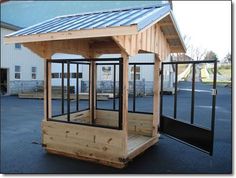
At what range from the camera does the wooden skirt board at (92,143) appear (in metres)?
4.84

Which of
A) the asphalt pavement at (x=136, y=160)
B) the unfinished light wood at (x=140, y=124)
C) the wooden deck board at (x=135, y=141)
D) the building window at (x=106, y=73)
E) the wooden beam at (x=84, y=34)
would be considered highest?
the wooden beam at (x=84, y=34)

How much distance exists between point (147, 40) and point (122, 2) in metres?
19.4

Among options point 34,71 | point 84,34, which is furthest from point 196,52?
point 84,34

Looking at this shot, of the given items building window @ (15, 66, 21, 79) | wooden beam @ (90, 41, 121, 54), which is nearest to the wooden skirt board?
wooden beam @ (90, 41, 121, 54)

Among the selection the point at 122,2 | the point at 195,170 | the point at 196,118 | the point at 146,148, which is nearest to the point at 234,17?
the point at 195,170

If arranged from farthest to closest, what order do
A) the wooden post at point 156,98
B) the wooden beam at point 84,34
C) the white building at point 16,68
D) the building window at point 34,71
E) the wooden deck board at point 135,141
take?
the building window at point 34,71 → the white building at point 16,68 → the wooden post at point 156,98 → the wooden deck board at point 135,141 → the wooden beam at point 84,34

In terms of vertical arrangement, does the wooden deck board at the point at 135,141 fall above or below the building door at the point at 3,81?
below

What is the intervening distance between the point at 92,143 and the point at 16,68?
17.9 m

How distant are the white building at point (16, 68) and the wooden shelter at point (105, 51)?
15.2 metres

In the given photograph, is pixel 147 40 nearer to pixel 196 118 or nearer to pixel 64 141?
pixel 64 141

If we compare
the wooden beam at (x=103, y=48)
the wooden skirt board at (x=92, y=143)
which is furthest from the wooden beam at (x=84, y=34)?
the wooden beam at (x=103, y=48)

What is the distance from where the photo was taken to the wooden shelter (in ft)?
14.5

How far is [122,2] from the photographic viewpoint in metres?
23.5

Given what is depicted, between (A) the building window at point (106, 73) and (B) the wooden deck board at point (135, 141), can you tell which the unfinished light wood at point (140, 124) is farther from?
(A) the building window at point (106, 73)
